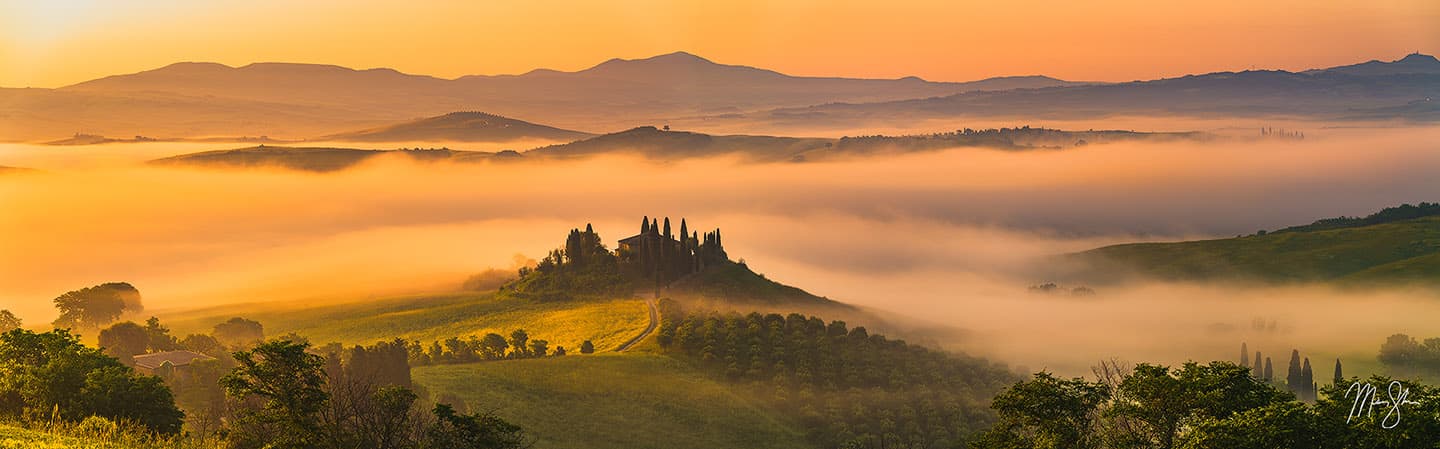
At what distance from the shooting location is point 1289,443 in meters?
40.5

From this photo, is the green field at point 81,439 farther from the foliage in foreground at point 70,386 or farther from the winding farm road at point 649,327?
the winding farm road at point 649,327

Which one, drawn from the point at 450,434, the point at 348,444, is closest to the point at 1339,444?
the point at 450,434

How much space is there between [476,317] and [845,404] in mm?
74131

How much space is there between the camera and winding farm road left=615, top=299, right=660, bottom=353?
162812 millimetres

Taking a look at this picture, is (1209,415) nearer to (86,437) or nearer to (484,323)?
(86,437)

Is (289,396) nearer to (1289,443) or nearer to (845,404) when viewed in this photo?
(1289,443)

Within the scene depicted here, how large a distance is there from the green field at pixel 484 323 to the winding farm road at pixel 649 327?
1047 millimetres

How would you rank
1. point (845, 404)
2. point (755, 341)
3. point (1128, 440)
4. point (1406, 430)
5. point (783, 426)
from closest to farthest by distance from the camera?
point (1406, 430), point (1128, 440), point (783, 426), point (845, 404), point (755, 341)
